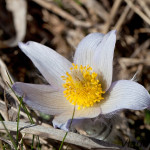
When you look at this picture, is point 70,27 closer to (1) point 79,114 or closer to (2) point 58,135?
(1) point 79,114

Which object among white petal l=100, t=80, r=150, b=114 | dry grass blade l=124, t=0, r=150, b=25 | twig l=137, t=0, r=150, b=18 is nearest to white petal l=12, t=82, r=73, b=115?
white petal l=100, t=80, r=150, b=114

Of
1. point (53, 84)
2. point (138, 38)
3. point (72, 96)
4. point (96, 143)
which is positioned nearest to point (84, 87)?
point (72, 96)

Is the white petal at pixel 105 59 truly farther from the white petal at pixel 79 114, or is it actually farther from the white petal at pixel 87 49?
the white petal at pixel 79 114

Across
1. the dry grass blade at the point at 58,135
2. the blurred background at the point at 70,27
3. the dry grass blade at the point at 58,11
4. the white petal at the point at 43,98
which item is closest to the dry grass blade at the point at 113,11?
the blurred background at the point at 70,27

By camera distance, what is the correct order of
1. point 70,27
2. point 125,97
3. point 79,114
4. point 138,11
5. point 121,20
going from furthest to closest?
point 70,27 → point 121,20 → point 138,11 → point 79,114 → point 125,97

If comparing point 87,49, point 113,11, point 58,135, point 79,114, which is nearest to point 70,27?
point 113,11

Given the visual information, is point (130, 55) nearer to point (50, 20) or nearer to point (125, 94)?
point (50, 20)
